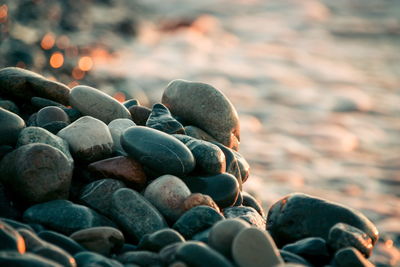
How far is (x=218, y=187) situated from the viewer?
3.38 metres

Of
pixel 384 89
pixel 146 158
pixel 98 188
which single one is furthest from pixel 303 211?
pixel 384 89

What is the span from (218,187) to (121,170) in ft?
1.79

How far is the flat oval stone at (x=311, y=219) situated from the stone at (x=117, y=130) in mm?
982

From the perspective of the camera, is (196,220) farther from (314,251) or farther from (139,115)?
(139,115)

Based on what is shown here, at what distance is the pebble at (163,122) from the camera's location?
3705 millimetres

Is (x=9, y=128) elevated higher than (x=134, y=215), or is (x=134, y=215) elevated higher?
(x=9, y=128)

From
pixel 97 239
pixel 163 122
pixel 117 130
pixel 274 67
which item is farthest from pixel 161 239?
pixel 274 67

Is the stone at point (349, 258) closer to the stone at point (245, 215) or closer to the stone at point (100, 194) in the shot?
the stone at point (245, 215)

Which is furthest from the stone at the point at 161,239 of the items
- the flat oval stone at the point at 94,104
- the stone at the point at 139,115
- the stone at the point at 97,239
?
the stone at the point at 139,115

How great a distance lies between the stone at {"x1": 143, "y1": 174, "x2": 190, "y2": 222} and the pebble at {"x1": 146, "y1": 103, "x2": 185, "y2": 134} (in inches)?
22.1

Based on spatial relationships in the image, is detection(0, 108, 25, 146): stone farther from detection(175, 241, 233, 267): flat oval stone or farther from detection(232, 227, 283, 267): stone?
detection(232, 227, 283, 267): stone

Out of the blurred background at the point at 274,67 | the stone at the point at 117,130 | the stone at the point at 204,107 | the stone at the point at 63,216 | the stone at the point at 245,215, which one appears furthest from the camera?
the blurred background at the point at 274,67

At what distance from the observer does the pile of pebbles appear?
257cm

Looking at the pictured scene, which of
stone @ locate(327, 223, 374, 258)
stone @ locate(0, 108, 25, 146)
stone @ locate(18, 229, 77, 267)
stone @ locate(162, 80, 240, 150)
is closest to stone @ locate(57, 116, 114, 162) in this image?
stone @ locate(0, 108, 25, 146)
